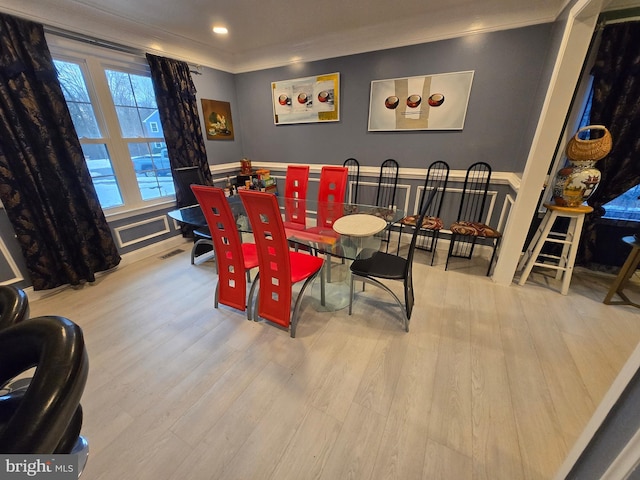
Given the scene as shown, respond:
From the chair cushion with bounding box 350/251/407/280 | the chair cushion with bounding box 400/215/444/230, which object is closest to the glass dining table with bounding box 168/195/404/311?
the chair cushion with bounding box 350/251/407/280

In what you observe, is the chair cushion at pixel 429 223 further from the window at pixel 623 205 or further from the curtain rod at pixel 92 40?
the curtain rod at pixel 92 40

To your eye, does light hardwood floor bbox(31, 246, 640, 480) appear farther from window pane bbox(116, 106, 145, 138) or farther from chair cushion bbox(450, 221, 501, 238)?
window pane bbox(116, 106, 145, 138)

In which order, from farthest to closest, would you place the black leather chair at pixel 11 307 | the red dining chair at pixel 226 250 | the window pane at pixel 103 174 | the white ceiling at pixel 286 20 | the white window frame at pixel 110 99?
the window pane at pixel 103 174 < the white window frame at pixel 110 99 < the white ceiling at pixel 286 20 < the red dining chair at pixel 226 250 < the black leather chair at pixel 11 307

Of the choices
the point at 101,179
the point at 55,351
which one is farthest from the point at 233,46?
the point at 55,351

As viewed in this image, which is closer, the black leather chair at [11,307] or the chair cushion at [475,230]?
the black leather chair at [11,307]

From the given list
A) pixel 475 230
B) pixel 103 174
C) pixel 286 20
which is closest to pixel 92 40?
pixel 103 174

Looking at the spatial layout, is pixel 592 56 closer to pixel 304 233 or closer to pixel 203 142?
pixel 304 233

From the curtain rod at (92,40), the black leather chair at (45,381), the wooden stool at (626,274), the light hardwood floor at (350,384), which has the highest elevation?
the curtain rod at (92,40)

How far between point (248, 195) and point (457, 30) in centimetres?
267

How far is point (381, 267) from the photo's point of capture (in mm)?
1785

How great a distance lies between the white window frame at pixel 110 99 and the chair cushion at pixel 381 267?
2645mm

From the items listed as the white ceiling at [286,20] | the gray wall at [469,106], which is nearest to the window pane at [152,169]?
the white ceiling at [286,20]

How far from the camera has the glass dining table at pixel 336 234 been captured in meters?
1.72

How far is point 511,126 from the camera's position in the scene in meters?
2.44
